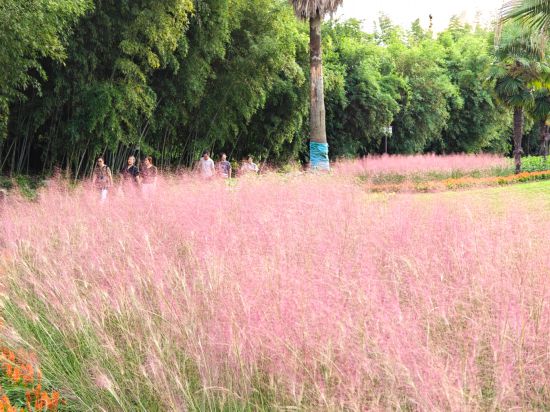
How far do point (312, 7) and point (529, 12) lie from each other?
7.72 meters

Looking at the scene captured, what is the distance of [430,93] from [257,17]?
18814 millimetres

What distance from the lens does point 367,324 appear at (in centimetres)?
288

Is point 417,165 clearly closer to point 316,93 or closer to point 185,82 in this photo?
point 316,93

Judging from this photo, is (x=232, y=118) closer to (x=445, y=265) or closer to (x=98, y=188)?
(x=98, y=188)

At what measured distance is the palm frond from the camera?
18312 millimetres

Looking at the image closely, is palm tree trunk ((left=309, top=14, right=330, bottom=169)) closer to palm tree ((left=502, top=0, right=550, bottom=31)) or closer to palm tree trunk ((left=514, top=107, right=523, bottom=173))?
palm tree ((left=502, top=0, right=550, bottom=31))

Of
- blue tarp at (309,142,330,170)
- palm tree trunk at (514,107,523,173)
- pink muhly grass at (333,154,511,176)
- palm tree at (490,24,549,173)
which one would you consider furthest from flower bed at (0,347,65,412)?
palm tree trunk at (514,107,523,173)

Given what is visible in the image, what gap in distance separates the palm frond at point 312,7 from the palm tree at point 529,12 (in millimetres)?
7354

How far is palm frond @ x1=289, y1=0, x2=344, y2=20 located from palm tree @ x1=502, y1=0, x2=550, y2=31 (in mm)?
7354

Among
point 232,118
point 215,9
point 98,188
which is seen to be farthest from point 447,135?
point 98,188

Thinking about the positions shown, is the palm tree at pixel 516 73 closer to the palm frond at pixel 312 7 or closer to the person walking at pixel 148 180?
the palm frond at pixel 312 7

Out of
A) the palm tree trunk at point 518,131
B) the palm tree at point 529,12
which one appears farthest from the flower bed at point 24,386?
the palm tree trunk at point 518,131

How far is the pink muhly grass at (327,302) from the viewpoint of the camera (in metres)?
2.49

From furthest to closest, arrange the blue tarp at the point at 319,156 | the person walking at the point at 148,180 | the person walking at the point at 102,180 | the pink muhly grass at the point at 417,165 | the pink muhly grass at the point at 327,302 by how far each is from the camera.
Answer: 1. the pink muhly grass at the point at 417,165
2. the blue tarp at the point at 319,156
3. the person walking at the point at 102,180
4. the person walking at the point at 148,180
5. the pink muhly grass at the point at 327,302
